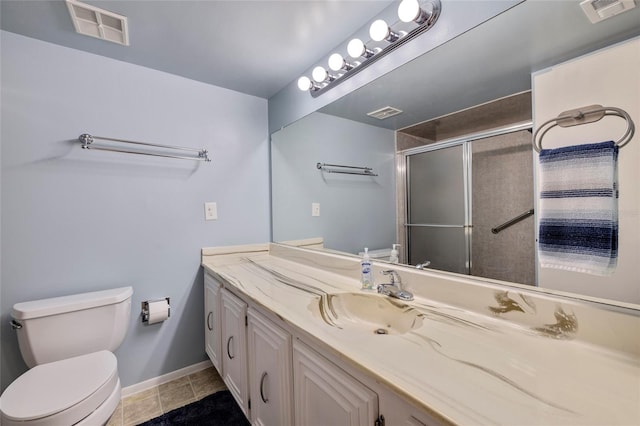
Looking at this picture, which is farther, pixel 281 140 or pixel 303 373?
pixel 281 140

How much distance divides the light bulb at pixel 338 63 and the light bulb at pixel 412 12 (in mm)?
400

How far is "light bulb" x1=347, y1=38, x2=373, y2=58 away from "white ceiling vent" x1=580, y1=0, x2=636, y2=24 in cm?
78

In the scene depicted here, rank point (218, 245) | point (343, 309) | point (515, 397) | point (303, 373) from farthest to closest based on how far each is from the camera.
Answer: point (218, 245) < point (343, 309) < point (303, 373) < point (515, 397)

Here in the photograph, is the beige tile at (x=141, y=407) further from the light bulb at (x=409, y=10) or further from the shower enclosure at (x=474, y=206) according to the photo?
the light bulb at (x=409, y=10)

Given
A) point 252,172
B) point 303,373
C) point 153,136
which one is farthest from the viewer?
point 252,172

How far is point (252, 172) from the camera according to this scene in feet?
7.20

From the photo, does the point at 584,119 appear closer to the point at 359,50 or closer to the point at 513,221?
the point at 513,221

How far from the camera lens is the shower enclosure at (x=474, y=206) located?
0.90 metres

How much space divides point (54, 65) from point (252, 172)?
4.14ft

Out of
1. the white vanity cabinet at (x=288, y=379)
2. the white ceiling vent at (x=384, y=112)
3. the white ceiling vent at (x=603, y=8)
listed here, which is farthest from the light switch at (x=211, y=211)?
the white ceiling vent at (x=603, y=8)

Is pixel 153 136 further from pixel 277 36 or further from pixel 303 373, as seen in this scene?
pixel 303 373

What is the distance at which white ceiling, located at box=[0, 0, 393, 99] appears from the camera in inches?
49.3

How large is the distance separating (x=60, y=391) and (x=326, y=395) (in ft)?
3.84

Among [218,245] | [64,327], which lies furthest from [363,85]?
[64,327]
